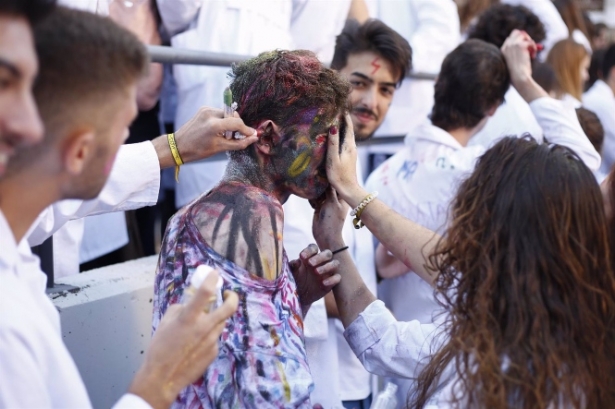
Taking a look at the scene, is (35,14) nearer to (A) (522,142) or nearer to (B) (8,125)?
(B) (8,125)

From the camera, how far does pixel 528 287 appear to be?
174cm

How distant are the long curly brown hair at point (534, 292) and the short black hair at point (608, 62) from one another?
474cm

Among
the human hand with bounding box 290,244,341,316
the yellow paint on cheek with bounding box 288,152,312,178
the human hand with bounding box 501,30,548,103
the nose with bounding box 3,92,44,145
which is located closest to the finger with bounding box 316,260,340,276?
the human hand with bounding box 290,244,341,316

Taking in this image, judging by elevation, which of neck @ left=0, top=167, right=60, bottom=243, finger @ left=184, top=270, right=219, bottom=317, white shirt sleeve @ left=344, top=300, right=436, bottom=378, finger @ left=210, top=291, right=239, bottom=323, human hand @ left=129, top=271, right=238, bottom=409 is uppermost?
neck @ left=0, top=167, right=60, bottom=243

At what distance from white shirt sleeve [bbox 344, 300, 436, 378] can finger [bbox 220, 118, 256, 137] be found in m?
0.66

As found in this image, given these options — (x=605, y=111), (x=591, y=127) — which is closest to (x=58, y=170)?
(x=591, y=127)

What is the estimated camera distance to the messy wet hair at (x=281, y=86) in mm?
2127

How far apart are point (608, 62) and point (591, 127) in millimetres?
2354

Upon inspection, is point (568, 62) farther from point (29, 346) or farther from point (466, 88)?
point (29, 346)

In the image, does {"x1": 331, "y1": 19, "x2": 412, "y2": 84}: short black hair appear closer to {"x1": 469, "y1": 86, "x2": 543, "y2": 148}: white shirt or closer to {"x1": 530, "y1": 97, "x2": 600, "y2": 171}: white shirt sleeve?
{"x1": 530, "y1": 97, "x2": 600, "y2": 171}: white shirt sleeve

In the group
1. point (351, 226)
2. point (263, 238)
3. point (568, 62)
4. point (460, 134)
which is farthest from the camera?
point (568, 62)

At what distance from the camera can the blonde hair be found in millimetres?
5535

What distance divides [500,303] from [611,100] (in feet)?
14.7

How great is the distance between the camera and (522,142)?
6.30ft
